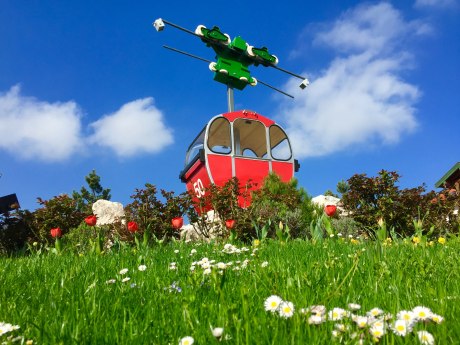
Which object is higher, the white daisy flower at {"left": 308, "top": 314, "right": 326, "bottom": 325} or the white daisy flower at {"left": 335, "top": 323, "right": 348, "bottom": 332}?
the white daisy flower at {"left": 308, "top": 314, "right": 326, "bottom": 325}

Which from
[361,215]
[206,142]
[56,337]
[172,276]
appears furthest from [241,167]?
[56,337]

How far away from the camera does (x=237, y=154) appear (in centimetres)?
1343

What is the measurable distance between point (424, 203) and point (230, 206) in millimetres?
5296

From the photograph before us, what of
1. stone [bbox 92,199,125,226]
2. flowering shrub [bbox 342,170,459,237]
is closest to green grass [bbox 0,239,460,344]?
flowering shrub [bbox 342,170,459,237]

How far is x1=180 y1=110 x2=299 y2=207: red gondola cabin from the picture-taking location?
1270 cm

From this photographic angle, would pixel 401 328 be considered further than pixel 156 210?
No

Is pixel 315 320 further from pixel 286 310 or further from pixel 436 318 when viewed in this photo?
pixel 436 318

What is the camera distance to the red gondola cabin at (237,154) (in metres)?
12.7

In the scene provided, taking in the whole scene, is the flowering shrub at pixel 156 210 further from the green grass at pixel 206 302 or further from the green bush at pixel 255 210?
the green grass at pixel 206 302

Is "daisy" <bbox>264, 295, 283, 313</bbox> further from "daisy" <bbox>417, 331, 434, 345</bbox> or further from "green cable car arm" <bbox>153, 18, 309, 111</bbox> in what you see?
"green cable car arm" <bbox>153, 18, 309, 111</bbox>

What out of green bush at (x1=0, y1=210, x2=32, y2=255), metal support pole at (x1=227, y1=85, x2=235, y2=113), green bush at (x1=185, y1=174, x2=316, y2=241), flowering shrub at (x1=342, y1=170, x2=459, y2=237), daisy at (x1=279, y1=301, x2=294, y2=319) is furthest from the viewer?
metal support pole at (x1=227, y1=85, x2=235, y2=113)

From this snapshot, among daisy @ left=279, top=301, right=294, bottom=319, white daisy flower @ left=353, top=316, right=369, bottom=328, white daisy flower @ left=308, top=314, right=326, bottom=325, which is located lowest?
white daisy flower @ left=353, top=316, right=369, bottom=328

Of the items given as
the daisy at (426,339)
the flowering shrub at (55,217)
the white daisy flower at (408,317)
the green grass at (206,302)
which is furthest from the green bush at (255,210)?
the daisy at (426,339)

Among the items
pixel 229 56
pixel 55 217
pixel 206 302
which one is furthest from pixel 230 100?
pixel 206 302
